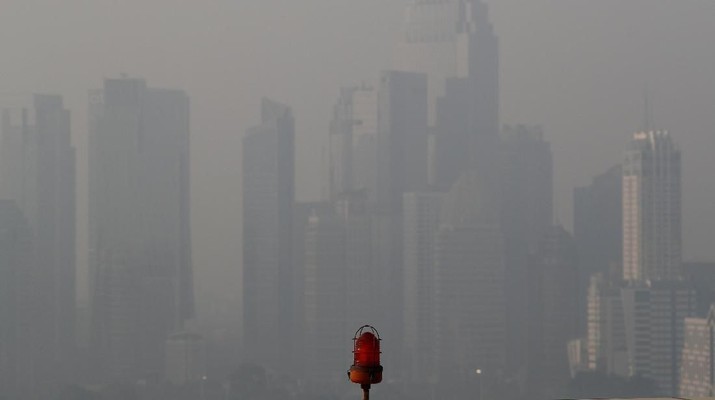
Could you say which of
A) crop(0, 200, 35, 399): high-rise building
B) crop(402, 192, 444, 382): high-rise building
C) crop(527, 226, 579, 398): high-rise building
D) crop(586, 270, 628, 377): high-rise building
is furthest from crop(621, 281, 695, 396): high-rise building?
crop(0, 200, 35, 399): high-rise building

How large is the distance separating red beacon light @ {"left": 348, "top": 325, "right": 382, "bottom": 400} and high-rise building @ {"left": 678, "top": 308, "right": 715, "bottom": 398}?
36.7m

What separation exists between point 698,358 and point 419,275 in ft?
33.0

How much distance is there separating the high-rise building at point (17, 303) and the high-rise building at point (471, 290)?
37.6 ft

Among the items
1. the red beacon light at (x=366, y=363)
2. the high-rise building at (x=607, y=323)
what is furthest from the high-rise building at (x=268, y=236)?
the red beacon light at (x=366, y=363)

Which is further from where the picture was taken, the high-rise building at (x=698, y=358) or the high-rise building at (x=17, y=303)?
the high-rise building at (x=698, y=358)

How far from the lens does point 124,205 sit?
36.0 m

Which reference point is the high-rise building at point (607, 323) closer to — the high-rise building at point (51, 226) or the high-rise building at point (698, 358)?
the high-rise building at point (698, 358)

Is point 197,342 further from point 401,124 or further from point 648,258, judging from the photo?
point 648,258

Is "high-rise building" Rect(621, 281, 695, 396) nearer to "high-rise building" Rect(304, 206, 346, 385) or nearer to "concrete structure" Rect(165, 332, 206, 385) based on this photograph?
"high-rise building" Rect(304, 206, 346, 385)

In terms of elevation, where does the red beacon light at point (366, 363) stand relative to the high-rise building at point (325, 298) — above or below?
above

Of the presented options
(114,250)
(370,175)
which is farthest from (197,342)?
(370,175)

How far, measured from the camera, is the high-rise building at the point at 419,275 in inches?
1448

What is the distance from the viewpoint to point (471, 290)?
1521 inches

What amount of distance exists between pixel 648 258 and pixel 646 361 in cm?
387
